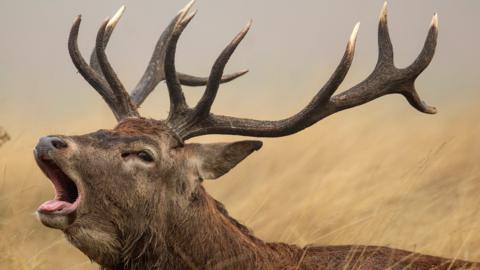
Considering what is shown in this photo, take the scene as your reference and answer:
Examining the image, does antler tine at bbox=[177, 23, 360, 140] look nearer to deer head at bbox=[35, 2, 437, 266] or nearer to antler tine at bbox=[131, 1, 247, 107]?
deer head at bbox=[35, 2, 437, 266]

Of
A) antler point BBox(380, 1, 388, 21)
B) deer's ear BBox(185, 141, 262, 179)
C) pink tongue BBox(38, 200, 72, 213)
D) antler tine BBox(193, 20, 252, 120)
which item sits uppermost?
antler point BBox(380, 1, 388, 21)

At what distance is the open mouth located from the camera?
549cm

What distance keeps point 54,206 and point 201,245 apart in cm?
89

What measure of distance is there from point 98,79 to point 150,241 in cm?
127

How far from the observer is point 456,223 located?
822 centimetres

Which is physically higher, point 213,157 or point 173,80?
point 173,80

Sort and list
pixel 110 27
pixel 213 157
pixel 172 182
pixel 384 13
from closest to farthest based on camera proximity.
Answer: pixel 172 182
pixel 213 157
pixel 384 13
pixel 110 27

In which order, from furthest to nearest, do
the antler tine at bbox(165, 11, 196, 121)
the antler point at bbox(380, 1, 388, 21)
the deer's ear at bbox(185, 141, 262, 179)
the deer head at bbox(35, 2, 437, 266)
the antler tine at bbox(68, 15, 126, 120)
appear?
the antler point at bbox(380, 1, 388, 21)
the antler tine at bbox(68, 15, 126, 120)
the antler tine at bbox(165, 11, 196, 121)
the deer's ear at bbox(185, 141, 262, 179)
the deer head at bbox(35, 2, 437, 266)

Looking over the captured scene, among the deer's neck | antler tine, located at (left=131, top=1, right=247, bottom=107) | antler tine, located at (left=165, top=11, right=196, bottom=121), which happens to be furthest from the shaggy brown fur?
antler tine, located at (left=131, top=1, right=247, bottom=107)

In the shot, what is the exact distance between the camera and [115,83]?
6.36m

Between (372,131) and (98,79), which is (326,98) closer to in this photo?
(98,79)

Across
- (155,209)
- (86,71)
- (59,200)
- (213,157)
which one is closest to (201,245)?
(155,209)

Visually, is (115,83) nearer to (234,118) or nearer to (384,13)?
(234,118)

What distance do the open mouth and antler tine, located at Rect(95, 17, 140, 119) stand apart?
816 millimetres
